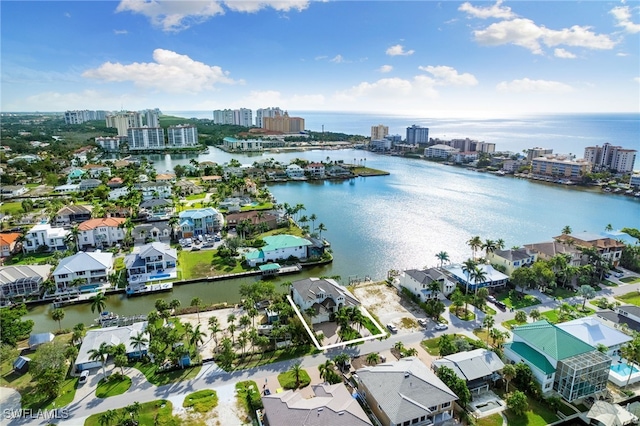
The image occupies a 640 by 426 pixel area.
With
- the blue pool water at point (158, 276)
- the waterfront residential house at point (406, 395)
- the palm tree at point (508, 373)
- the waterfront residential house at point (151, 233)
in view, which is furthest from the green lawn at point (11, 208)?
the palm tree at point (508, 373)

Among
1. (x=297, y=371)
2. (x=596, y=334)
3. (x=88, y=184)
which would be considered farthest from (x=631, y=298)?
(x=88, y=184)

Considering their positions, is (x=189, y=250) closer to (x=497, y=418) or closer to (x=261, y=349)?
(x=261, y=349)

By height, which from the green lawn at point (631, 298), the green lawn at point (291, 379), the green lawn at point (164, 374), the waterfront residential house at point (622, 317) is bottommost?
the green lawn at point (164, 374)

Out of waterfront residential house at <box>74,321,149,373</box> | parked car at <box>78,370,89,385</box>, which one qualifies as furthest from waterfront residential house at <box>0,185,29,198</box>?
parked car at <box>78,370,89,385</box>

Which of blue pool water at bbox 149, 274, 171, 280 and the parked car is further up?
blue pool water at bbox 149, 274, 171, 280

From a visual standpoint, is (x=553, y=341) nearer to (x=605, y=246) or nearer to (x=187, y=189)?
(x=605, y=246)

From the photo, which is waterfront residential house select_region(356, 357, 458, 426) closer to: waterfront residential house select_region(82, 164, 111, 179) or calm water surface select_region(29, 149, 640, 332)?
calm water surface select_region(29, 149, 640, 332)

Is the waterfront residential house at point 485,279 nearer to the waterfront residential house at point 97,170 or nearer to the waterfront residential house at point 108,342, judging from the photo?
the waterfront residential house at point 108,342
